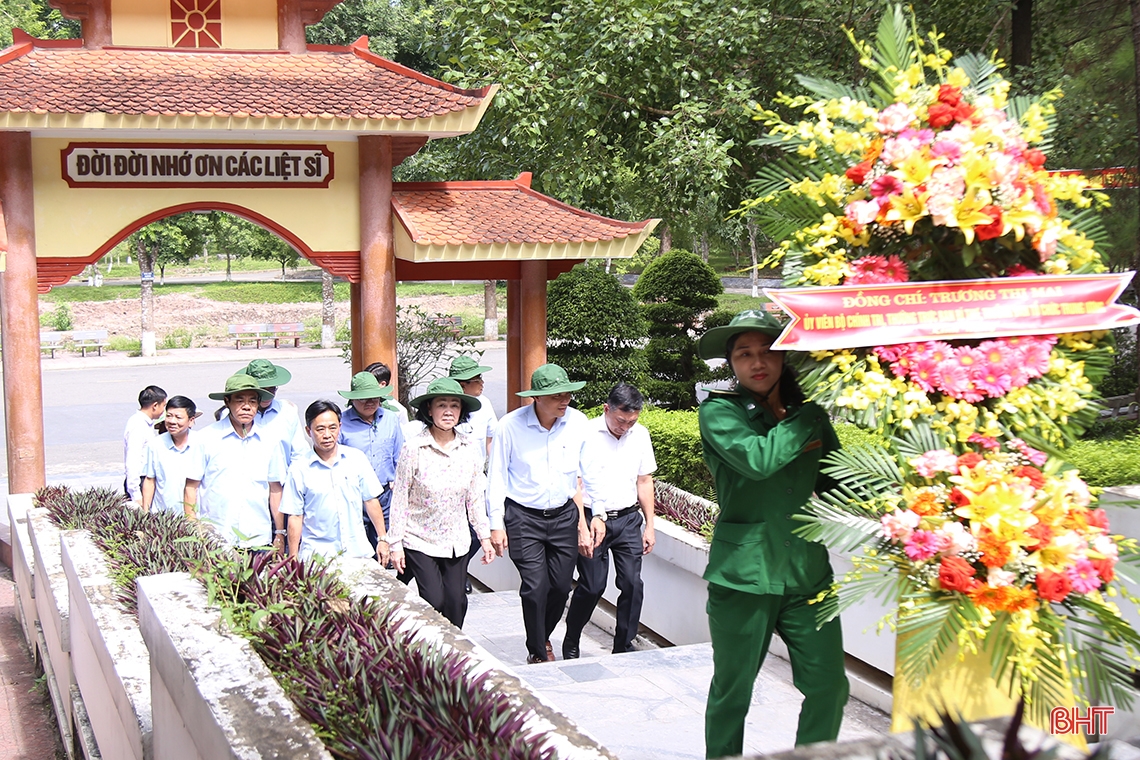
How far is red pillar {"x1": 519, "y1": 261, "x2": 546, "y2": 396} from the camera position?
458 inches

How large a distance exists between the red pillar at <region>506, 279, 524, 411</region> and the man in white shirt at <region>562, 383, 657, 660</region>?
15.2 feet

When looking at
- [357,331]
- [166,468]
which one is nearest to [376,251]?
[357,331]

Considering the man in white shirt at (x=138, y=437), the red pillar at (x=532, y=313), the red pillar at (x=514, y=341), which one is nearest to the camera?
the man in white shirt at (x=138, y=437)

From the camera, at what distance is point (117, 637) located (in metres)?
5.34

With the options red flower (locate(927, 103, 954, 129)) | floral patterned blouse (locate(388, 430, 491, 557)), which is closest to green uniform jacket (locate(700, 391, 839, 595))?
red flower (locate(927, 103, 954, 129))

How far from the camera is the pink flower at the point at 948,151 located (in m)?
3.75

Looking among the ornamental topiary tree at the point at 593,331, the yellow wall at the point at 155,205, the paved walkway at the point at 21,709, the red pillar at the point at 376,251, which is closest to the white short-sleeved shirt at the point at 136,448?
the paved walkway at the point at 21,709

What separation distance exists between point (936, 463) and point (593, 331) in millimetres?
9574

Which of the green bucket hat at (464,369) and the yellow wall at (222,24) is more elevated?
the yellow wall at (222,24)

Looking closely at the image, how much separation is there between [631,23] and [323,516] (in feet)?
27.4

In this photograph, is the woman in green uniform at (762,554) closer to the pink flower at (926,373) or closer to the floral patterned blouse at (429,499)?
the pink flower at (926,373)

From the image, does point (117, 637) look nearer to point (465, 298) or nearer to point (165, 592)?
point (165, 592)

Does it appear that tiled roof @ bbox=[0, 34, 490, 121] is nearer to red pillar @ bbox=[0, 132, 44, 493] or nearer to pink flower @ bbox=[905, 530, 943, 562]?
red pillar @ bbox=[0, 132, 44, 493]

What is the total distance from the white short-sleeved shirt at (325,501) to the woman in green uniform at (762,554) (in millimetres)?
2512
